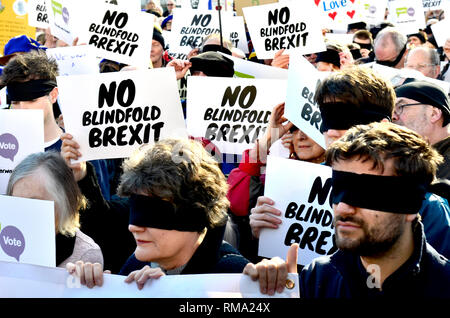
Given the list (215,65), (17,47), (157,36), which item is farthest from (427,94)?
(17,47)

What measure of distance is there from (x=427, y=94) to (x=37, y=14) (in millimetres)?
6807

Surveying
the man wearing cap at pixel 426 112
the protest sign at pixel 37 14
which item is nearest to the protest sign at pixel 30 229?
the man wearing cap at pixel 426 112

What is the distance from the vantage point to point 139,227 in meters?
2.95

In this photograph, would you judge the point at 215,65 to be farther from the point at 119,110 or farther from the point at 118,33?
the point at 118,33

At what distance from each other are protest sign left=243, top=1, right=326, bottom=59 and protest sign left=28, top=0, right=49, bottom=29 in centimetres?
393

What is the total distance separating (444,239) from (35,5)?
26.3 ft

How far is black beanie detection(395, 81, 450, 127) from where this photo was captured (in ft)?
14.8

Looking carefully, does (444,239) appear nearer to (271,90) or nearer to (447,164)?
(447,164)

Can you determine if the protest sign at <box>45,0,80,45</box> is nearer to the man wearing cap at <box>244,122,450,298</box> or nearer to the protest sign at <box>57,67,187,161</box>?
the protest sign at <box>57,67,187,161</box>

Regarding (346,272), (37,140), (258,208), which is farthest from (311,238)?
(37,140)

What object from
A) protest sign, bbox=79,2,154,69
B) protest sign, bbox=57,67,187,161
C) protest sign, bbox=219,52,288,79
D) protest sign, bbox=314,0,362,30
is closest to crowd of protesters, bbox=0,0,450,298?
protest sign, bbox=57,67,187,161

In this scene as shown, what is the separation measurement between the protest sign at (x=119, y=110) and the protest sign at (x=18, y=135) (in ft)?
0.65

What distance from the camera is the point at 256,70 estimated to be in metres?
5.57

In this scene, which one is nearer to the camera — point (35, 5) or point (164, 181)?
point (164, 181)
